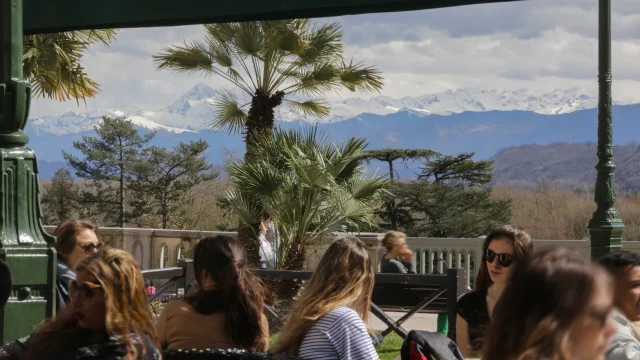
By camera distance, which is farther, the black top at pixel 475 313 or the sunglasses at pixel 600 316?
the black top at pixel 475 313

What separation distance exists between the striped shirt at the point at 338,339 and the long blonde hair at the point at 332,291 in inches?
1.3

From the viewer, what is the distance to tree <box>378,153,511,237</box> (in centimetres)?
2980

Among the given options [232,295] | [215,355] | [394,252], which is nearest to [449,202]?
[394,252]

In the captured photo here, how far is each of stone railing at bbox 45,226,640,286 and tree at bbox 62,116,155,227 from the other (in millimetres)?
16500

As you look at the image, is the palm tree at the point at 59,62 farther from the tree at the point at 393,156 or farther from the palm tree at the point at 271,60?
the tree at the point at 393,156

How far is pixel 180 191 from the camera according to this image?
34.3 m

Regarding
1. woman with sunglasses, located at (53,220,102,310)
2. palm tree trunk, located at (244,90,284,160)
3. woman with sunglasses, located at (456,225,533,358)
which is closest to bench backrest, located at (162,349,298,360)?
woman with sunglasses, located at (456,225,533,358)

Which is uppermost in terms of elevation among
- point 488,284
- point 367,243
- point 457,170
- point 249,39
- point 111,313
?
point 249,39

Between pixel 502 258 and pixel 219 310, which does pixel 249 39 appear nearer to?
pixel 502 258

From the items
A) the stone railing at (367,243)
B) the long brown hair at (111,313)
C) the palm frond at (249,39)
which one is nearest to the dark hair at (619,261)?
the long brown hair at (111,313)

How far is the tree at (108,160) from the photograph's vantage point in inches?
1362

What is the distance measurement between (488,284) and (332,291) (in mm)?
1174

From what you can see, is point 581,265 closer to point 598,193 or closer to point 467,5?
point 467,5

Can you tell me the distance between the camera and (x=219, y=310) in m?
3.96
